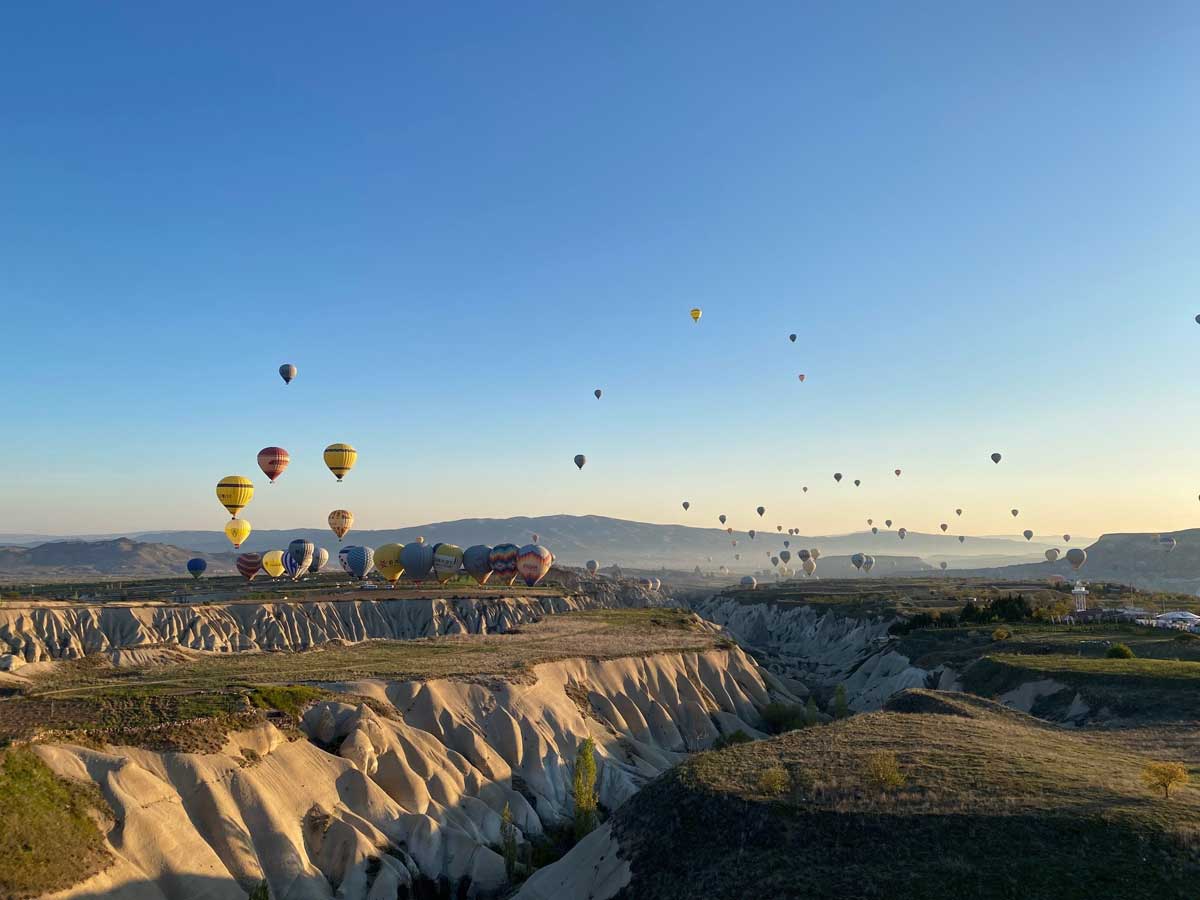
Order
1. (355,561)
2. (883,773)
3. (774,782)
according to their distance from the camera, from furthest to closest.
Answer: (355,561)
(774,782)
(883,773)

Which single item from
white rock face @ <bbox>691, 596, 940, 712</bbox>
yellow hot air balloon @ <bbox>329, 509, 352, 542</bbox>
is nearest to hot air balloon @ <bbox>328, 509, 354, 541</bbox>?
yellow hot air balloon @ <bbox>329, 509, 352, 542</bbox>

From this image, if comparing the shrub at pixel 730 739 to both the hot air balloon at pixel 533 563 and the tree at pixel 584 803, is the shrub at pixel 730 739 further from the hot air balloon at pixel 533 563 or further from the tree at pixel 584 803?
the hot air balloon at pixel 533 563

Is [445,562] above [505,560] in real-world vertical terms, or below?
below

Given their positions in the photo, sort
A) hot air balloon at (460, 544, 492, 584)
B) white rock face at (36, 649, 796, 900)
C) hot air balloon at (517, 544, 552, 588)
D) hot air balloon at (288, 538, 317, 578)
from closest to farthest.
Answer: white rock face at (36, 649, 796, 900) < hot air balloon at (517, 544, 552, 588) < hot air balloon at (460, 544, 492, 584) < hot air balloon at (288, 538, 317, 578)

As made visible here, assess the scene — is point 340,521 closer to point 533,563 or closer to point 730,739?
point 533,563

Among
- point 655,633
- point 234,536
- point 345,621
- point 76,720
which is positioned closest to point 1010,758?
point 76,720

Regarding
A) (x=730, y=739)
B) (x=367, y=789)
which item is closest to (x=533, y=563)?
(x=730, y=739)

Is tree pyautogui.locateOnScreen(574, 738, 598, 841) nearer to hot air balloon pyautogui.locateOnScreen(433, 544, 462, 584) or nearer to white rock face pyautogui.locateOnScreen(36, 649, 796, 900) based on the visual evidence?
white rock face pyautogui.locateOnScreen(36, 649, 796, 900)
